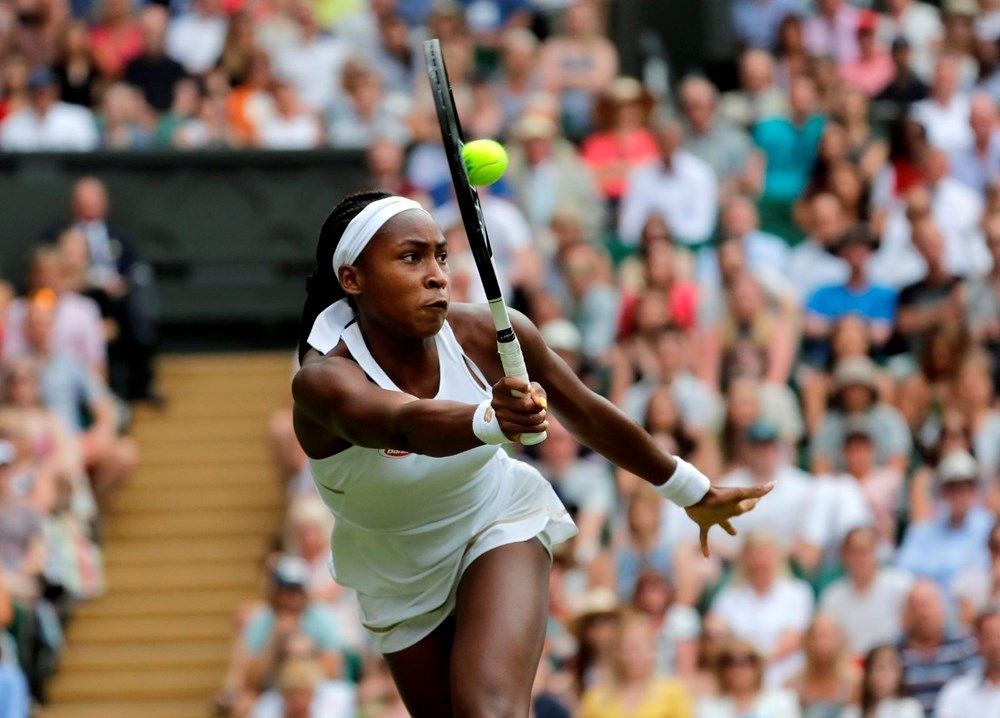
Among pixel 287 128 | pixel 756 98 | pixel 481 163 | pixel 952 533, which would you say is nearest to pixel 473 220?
pixel 481 163

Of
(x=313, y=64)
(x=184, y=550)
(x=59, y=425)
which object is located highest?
(x=313, y=64)

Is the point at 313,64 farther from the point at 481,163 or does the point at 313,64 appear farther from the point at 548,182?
the point at 481,163

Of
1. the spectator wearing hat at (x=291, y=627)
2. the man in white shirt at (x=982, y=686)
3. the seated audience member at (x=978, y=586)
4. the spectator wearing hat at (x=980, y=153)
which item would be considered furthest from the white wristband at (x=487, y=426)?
the spectator wearing hat at (x=980, y=153)

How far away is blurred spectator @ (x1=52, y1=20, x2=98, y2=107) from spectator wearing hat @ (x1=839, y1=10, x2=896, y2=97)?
494 cm

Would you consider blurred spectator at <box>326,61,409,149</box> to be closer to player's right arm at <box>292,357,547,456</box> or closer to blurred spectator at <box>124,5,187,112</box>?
blurred spectator at <box>124,5,187,112</box>

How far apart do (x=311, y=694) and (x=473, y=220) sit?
4.84 metres

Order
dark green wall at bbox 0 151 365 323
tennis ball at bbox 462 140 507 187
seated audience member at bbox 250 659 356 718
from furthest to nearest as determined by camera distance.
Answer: dark green wall at bbox 0 151 365 323, seated audience member at bbox 250 659 356 718, tennis ball at bbox 462 140 507 187

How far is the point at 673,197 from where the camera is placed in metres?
11.9

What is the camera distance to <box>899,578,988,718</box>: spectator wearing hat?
28.7 feet

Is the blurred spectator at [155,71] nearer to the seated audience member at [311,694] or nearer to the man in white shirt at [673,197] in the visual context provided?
the man in white shirt at [673,197]

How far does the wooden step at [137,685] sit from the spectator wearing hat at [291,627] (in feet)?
3.73

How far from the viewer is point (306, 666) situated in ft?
30.0

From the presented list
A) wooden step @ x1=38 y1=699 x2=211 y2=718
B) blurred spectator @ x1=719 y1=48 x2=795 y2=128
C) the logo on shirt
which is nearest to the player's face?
the logo on shirt

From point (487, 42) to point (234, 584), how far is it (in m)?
4.33
